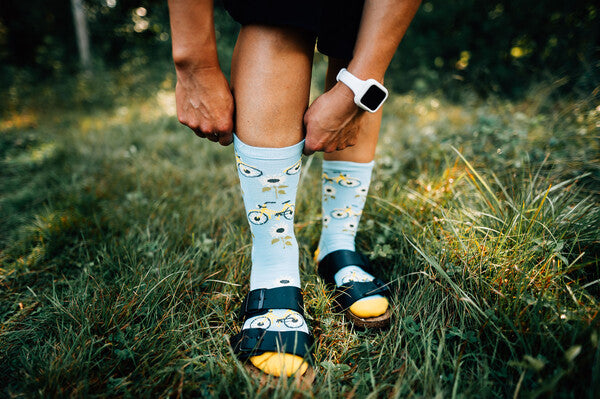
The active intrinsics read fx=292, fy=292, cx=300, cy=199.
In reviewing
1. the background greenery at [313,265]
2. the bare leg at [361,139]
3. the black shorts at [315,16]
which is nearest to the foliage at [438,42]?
the background greenery at [313,265]

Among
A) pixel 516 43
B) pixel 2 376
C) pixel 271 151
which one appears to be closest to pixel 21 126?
pixel 2 376

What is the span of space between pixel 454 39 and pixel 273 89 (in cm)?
492

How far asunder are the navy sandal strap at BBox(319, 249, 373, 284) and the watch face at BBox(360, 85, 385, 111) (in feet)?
1.74

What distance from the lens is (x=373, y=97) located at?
2.52 feet

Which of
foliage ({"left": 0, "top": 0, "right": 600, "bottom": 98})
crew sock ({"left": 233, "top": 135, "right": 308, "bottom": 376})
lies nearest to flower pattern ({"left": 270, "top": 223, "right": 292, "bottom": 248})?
crew sock ({"left": 233, "top": 135, "right": 308, "bottom": 376})

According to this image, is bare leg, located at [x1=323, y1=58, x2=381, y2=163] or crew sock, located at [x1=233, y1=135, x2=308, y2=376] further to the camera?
bare leg, located at [x1=323, y1=58, x2=381, y2=163]

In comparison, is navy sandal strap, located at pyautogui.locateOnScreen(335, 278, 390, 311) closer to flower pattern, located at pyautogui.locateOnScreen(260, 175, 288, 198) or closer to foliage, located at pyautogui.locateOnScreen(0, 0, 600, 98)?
flower pattern, located at pyautogui.locateOnScreen(260, 175, 288, 198)

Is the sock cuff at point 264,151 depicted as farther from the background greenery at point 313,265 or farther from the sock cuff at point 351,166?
the background greenery at point 313,265

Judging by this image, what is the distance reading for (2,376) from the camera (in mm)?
743

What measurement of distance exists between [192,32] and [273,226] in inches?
21.7

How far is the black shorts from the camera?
701 millimetres

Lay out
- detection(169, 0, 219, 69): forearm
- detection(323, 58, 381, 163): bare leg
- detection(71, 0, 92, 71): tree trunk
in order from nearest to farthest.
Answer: detection(169, 0, 219, 69): forearm → detection(323, 58, 381, 163): bare leg → detection(71, 0, 92, 71): tree trunk

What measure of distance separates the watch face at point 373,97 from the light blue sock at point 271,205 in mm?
210

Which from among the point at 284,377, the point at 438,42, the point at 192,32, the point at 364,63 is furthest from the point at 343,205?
the point at 438,42
